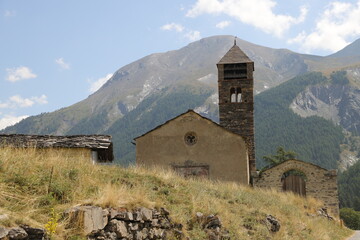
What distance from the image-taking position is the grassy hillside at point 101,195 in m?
6.98

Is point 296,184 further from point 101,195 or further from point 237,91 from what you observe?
point 101,195

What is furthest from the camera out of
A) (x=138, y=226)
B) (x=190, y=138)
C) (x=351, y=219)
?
(x=351, y=219)

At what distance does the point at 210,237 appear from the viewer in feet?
33.5

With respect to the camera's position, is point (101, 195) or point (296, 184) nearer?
point (101, 195)

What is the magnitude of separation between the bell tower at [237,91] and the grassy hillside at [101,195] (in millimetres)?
19805

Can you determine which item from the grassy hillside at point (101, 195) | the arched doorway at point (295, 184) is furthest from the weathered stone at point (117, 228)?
the arched doorway at point (295, 184)

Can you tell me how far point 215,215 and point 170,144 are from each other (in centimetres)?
1570

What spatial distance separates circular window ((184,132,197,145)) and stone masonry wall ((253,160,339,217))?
6904 millimetres

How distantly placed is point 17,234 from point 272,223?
31.3 feet

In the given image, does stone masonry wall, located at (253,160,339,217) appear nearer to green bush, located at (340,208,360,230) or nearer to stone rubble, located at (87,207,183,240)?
stone rubble, located at (87,207,183,240)

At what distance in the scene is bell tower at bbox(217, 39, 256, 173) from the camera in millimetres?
34562

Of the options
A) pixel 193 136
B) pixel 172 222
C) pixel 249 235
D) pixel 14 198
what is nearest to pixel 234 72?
pixel 193 136

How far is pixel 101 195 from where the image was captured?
812cm

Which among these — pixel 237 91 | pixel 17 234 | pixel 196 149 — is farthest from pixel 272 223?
pixel 237 91
